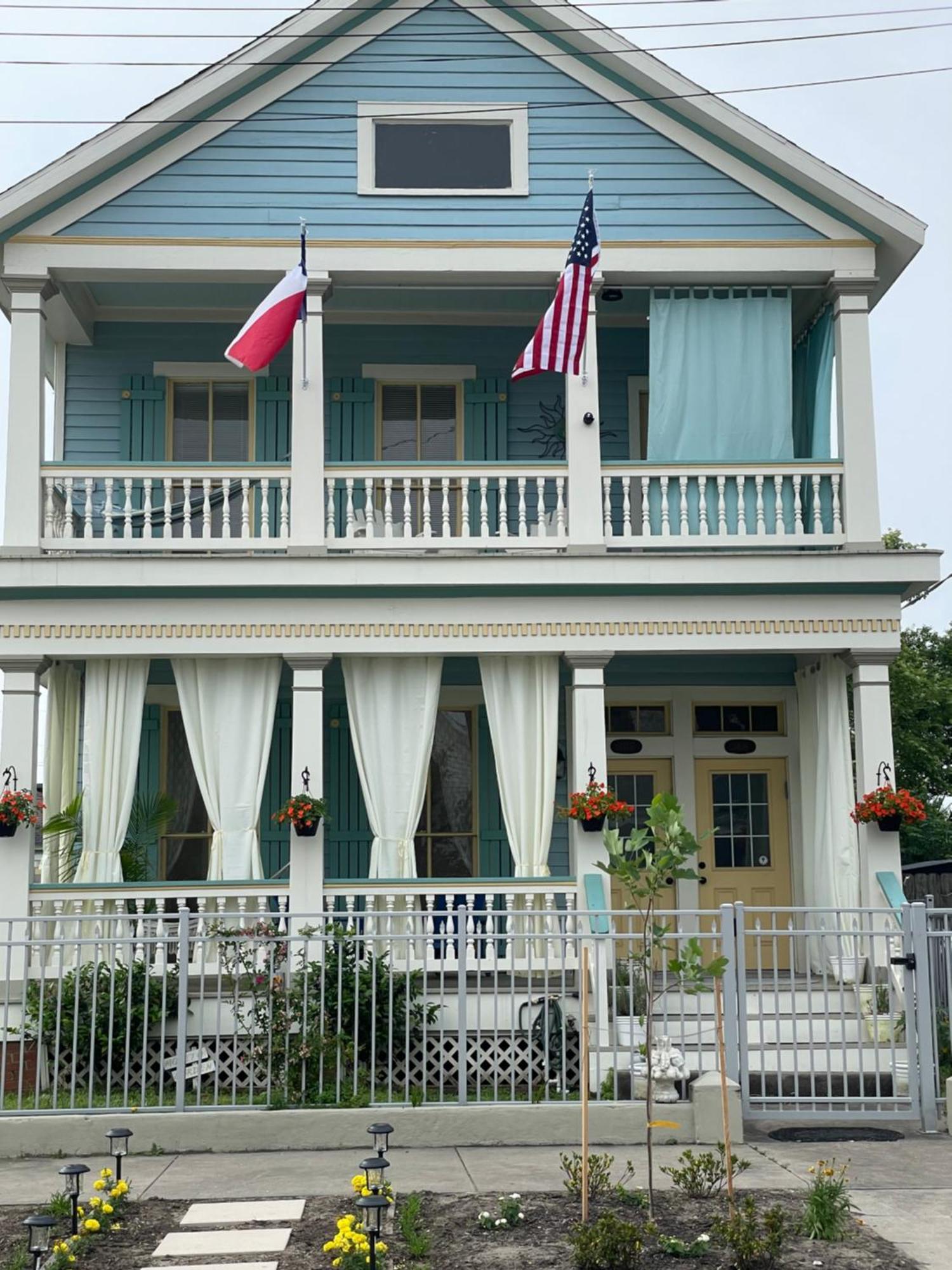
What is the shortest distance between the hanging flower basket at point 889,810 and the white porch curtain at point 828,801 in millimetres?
526

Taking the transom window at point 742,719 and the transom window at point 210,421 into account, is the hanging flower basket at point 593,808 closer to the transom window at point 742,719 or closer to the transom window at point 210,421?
the transom window at point 742,719

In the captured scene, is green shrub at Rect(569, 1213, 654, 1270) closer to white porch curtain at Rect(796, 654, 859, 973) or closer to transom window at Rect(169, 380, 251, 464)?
white porch curtain at Rect(796, 654, 859, 973)

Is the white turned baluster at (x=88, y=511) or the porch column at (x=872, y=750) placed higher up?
the white turned baluster at (x=88, y=511)

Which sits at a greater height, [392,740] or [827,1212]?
[392,740]

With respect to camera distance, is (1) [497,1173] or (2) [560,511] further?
(2) [560,511]

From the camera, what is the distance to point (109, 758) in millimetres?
13695

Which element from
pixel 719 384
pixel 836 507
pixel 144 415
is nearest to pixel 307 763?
pixel 144 415

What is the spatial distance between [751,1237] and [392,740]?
744cm

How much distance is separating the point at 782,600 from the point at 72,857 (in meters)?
6.99

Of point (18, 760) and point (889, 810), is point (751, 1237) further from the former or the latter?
point (18, 760)

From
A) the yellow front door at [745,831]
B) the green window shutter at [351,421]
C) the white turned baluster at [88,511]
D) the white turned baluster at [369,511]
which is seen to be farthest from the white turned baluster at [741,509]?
the white turned baluster at [88,511]

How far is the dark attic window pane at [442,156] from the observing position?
47.4 ft

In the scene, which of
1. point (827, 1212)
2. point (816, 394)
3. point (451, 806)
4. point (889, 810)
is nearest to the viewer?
point (827, 1212)

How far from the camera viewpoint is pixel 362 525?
14086 millimetres
